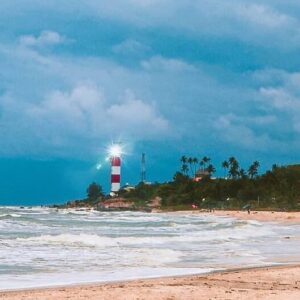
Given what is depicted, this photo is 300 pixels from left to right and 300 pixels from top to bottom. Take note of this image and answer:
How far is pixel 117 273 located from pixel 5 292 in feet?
13.8

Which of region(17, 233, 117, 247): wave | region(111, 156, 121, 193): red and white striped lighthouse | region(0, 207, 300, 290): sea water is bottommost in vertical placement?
region(0, 207, 300, 290): sea water

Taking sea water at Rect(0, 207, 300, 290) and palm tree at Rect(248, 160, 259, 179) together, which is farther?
palm tree at Rect(248, 160, 259, 179)

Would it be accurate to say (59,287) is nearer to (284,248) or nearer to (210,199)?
(284,248)

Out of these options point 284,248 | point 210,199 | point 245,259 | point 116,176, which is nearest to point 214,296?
point 245,259

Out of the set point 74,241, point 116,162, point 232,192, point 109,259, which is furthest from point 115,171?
point 109,259

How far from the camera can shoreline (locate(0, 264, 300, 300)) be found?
10961mm

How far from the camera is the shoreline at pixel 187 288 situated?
432 inches

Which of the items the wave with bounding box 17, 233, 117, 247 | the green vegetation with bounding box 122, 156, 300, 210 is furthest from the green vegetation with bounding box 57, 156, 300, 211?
the wave with bounding box 17, 233, 117, 247

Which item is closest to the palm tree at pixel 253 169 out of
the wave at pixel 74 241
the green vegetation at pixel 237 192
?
the green vegetation at pixel 237 192

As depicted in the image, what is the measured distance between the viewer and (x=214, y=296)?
35.9 ft

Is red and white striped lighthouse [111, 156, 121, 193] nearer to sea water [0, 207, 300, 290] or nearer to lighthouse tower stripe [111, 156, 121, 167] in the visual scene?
lighthouse tower stripe [111, 156, 121, 167]

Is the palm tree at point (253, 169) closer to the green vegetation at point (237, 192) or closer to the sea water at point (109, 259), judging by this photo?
the green vegetation at point (237, 192)

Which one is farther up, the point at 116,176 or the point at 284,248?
the point at 116,176

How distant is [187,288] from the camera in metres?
11.9
